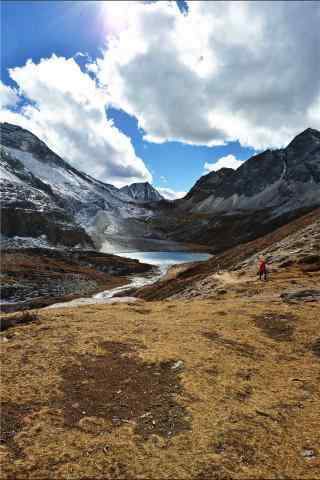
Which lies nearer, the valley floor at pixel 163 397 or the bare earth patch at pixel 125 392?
the valley floor at pixel 163 397

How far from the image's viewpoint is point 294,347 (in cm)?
1884

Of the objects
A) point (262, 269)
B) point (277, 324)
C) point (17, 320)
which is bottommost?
point (277, 324)

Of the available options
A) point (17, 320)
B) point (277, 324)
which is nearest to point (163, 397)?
point (277, 324)

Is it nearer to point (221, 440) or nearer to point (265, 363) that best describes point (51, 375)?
point (221, 440)

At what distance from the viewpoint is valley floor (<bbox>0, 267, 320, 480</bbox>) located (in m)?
10.2

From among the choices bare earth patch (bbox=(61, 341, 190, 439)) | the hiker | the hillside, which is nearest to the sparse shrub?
the hillside

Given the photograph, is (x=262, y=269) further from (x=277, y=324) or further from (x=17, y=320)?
(x=17, y=320)

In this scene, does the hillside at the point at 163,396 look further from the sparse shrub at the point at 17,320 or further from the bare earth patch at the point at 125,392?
the sparse shrub at the point at 17,320

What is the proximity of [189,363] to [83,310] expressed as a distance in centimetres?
1203

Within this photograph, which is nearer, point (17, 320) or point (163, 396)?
point (163, 396)

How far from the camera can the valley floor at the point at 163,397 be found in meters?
10.2

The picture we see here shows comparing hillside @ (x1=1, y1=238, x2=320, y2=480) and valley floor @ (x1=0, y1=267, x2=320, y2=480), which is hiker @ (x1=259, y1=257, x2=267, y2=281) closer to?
hillside @ (x1=1, y1=238, x2=320, y2=480)

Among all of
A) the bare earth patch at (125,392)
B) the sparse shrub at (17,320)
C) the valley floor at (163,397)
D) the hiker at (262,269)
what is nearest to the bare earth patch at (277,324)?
the valley floor at (163,397)

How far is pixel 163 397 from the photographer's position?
13.7 metres
